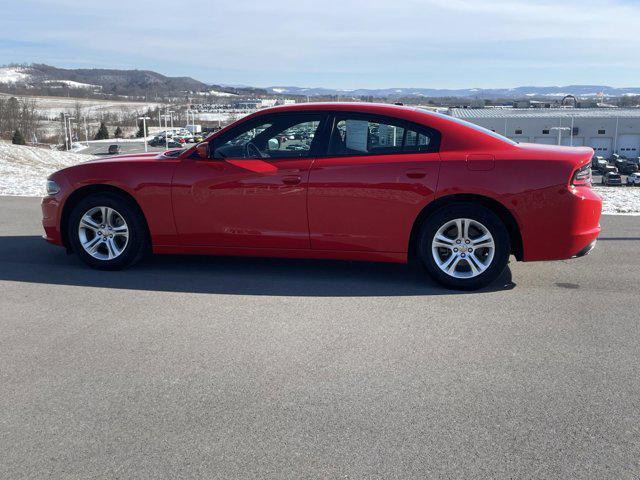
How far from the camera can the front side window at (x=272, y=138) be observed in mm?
5930

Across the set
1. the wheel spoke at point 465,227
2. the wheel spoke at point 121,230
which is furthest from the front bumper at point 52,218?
the wheel spoke at point 465,227

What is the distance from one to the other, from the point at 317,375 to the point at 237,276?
2.43m

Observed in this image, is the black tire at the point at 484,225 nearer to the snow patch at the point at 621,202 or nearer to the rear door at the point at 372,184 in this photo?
the rear door at the point at 372,184

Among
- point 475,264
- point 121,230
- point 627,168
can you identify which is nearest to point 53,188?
point 121,230

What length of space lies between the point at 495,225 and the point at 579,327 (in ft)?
3.87

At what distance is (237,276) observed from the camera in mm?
6109

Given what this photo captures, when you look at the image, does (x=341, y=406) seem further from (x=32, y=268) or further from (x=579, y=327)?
(x=32, y=268)

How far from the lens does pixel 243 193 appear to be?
19.3 ft

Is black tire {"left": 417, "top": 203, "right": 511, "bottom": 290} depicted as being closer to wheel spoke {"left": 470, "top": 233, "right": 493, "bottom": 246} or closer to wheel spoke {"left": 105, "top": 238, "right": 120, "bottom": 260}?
wheel spoke {"left": 470, "top": 233, "right": 493, "bottom": 246}

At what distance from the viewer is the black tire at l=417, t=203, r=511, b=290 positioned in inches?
217

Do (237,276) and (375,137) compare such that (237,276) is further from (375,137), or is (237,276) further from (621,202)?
(621,202)

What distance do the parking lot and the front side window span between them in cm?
113

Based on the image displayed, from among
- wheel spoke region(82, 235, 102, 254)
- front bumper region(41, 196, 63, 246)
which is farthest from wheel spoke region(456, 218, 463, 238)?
front bumper region(41, 196, 63, 246)

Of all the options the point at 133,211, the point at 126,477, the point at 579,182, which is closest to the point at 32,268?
the point at 133,211
